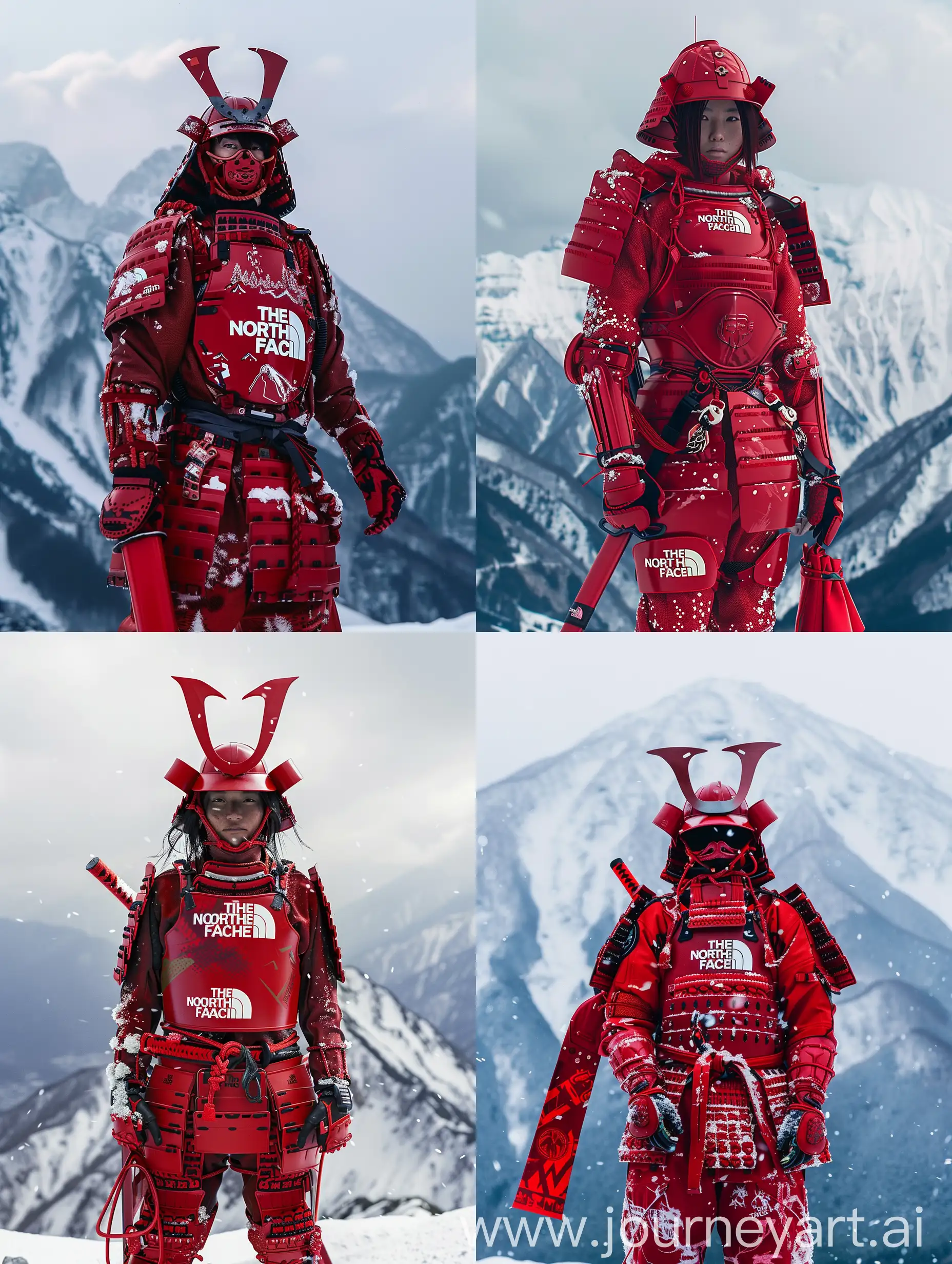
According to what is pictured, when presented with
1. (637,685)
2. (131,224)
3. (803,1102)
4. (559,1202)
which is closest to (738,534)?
(637,685)

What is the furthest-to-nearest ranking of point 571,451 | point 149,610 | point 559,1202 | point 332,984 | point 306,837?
point 571,451, point 306,837, point 559,1202, point 332,984, point 149,610

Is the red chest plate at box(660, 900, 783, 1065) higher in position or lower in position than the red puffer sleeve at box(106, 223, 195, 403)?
lower

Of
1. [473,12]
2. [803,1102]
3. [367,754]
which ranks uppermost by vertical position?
[473,12]

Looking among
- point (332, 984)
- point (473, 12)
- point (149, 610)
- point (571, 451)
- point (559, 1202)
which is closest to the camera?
point (149, 610)

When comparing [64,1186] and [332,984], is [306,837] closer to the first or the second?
[332,984]

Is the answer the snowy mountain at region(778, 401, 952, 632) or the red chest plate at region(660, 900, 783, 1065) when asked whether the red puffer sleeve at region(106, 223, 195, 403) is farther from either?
the snowy mountain at region(778, 401, 952, 632)

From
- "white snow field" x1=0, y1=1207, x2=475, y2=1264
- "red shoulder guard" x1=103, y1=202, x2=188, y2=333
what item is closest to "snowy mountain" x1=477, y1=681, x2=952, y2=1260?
"white snow field" x1=0, y1=1207, x2=475, y2=1264
